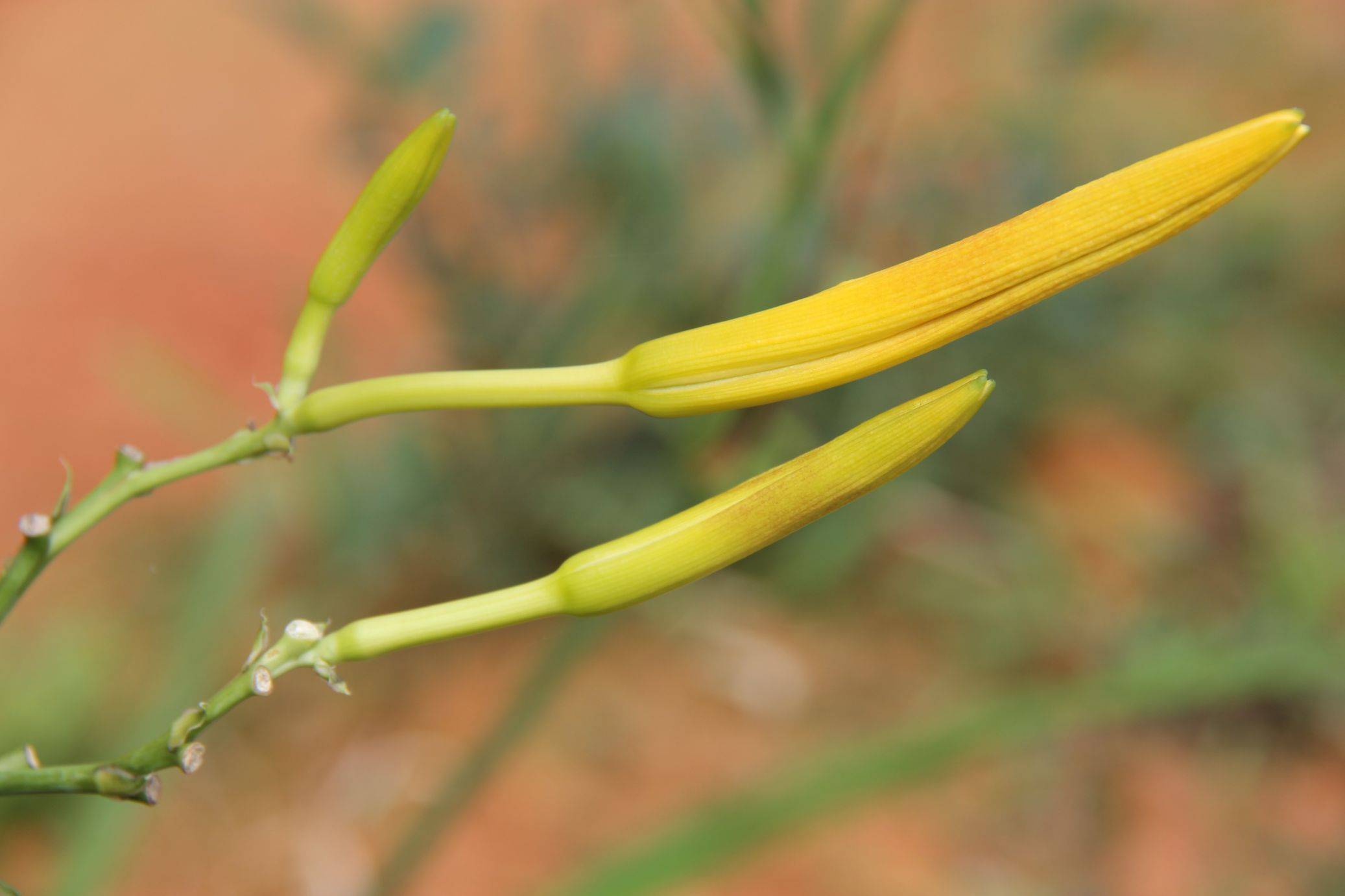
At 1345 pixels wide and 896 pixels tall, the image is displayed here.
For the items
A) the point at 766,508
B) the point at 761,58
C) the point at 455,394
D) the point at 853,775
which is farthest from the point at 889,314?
the point at 853,775

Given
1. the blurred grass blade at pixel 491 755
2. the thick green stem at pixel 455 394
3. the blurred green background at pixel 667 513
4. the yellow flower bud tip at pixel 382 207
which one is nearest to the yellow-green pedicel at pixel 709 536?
the thick green stem at pixel 455 394


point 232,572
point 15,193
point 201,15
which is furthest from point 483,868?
point 201,15

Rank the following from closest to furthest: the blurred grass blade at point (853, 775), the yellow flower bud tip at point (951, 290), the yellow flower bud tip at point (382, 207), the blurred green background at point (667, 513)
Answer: the yellow flower bud tip at point (951, 290), the yellow flower bud tip at point (382, 207), the blurred grass blade at point (853, 775), the blurred green background at point (667, 513)

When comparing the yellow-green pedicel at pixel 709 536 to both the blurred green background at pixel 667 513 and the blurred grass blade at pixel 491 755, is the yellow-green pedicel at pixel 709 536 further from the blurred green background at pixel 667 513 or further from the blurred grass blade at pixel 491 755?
the blurred green background at pixel 667 513

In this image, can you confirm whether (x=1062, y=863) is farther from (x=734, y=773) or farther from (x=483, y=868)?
(x=483, y=868)

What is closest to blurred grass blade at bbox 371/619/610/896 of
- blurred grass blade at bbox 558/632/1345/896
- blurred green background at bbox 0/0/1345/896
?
blurred grass blade at bbox 558/632/1345/896

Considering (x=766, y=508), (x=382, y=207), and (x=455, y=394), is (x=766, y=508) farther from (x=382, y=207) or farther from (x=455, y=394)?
(x=382, y=207)
